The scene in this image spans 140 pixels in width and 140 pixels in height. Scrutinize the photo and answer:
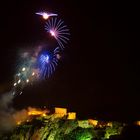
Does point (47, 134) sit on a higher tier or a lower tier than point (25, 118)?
lower

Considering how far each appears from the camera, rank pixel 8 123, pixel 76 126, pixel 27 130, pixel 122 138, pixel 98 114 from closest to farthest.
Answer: pixel 122 138 → pixel 76 126 → pixel 27 130 → pixel 8 123 → pixel 98 114

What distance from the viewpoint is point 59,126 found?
66.9 metres

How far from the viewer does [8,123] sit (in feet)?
265

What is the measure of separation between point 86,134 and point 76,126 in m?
5.33

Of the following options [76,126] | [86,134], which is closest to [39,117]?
[76,126]

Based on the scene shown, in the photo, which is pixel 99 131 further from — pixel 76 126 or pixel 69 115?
pixel 69 115

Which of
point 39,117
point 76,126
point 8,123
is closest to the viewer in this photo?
point 76,126

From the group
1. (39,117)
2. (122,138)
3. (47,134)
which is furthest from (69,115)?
(122,138)

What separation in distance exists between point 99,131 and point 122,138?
20.6 meters

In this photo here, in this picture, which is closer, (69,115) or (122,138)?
(122,138)

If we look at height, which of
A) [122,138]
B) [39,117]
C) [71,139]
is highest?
[39,117]

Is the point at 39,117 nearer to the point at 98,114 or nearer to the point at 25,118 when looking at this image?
the point at 25,118

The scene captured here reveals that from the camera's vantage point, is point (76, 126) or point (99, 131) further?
point (76, 126)

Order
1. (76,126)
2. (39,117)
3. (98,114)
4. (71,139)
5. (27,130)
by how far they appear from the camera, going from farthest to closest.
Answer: (98,114) → (39,117) → (27,130) → (76,126) → (71,139)
